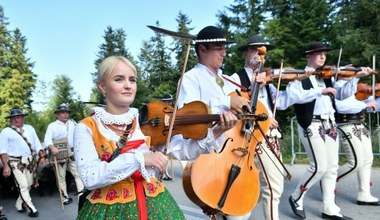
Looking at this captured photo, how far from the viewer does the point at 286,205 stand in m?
5.78

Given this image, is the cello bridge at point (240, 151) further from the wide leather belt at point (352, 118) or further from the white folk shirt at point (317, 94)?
the wide leather belt at point (352, 118)

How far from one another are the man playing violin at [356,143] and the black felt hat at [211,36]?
3052 mm

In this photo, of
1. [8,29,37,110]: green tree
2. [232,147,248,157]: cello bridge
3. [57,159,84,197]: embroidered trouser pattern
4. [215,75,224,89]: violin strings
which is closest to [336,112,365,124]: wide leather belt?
[215,75,224,89]: violin strings

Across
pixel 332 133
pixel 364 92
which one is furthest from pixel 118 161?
pixel 364 92

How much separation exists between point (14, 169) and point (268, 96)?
17.1 feet

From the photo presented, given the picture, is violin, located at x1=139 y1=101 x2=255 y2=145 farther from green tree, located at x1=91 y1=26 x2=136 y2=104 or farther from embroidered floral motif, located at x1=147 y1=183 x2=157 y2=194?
green tree, located at x1=91 y1=26 x2=136 y2=104

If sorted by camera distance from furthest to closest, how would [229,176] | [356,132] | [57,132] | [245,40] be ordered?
[245,40], [57,132], [356,132], [229,176]

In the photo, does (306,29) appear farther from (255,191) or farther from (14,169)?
(255,191)

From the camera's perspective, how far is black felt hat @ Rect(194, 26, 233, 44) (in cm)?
331

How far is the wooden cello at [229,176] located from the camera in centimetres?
295

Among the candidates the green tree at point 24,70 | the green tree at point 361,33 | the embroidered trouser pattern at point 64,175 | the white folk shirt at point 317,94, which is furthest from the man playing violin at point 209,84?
the green tree at point 24,70

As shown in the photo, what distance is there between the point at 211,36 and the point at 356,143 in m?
3.48

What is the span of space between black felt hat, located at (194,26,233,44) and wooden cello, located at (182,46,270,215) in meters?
0.52

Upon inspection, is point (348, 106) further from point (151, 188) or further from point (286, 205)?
point (151, 188)
